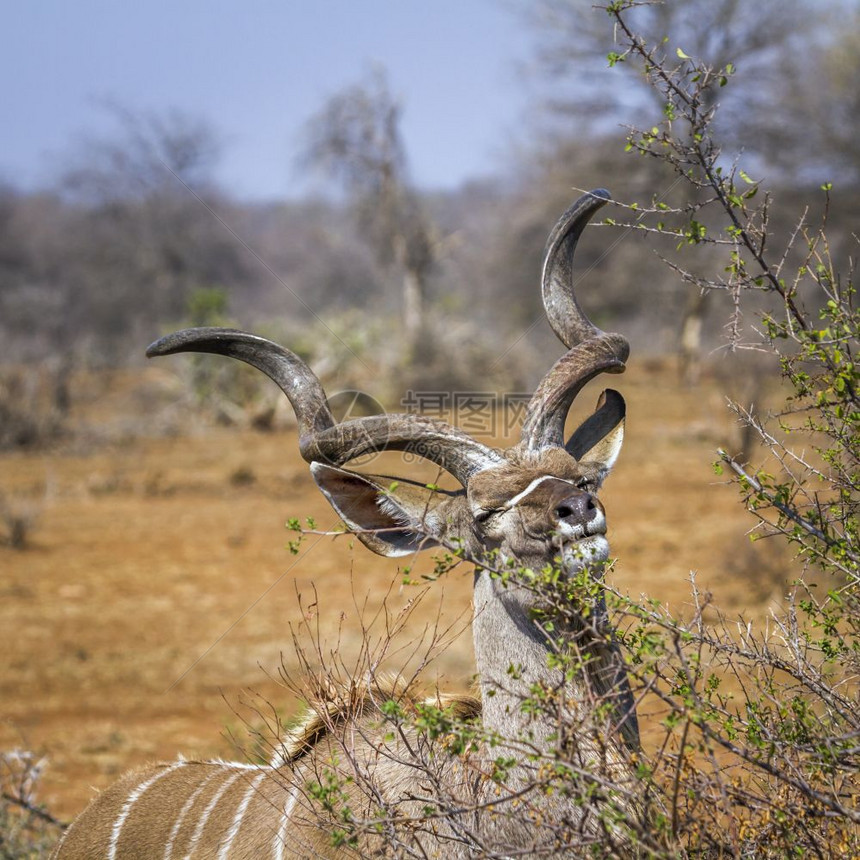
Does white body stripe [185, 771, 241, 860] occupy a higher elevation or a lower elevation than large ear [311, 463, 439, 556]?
lower

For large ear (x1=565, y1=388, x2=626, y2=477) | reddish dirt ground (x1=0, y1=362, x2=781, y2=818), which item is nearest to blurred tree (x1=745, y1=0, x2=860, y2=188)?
reddish dirt ground (x1=0, y1=362, x2=781, y2=818)

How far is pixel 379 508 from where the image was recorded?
11.2 ft

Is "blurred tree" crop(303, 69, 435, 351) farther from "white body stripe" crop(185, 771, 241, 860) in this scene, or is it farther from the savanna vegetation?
"white body stripe" crop(185, 771, 241, 860)

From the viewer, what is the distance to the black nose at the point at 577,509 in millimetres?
2898

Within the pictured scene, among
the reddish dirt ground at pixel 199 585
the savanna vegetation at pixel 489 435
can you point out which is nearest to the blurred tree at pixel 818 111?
the savanna vegetation at pixel 489 435

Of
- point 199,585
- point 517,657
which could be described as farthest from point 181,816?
point 199,585

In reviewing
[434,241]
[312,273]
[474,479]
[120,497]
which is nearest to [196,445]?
[120,497]

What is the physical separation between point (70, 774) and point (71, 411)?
16.4 metres

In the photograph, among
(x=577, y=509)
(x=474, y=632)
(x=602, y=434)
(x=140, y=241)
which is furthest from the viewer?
(x=140, y=241)

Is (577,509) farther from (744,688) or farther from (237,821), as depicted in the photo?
(237,821)

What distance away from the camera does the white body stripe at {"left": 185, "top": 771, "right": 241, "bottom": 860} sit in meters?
3.25

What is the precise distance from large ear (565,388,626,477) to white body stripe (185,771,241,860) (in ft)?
5.51

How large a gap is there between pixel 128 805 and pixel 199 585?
6.50m

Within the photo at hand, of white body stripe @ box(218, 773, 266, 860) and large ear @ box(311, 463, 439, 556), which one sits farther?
large ear @ box(311, 463, 439, 556)
